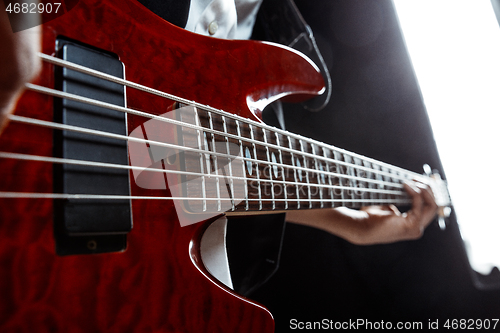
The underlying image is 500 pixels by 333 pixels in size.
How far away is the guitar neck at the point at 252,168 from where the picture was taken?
14.2 inches

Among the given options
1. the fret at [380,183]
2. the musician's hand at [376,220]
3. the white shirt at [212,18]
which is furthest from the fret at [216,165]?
the fret at [380,183]

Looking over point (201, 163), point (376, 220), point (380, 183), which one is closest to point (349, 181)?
point (380, 183)

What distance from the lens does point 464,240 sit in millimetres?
1294

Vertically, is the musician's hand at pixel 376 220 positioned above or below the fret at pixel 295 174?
below

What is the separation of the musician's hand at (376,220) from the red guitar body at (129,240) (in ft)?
1.62

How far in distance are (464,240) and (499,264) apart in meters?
0.19

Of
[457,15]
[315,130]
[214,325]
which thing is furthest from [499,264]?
[214,325]

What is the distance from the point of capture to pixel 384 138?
1271 millimetres

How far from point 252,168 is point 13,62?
0.99ft

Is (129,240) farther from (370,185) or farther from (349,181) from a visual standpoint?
(370,185)

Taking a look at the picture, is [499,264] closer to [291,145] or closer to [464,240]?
Result: [464,240]

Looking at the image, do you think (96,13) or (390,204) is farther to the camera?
(390,204)

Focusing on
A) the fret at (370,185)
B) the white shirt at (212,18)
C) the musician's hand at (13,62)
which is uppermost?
the white shirt at (212,18)

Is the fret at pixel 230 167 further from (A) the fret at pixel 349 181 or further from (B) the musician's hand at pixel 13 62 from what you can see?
(A) the fret at pixel 349 181
